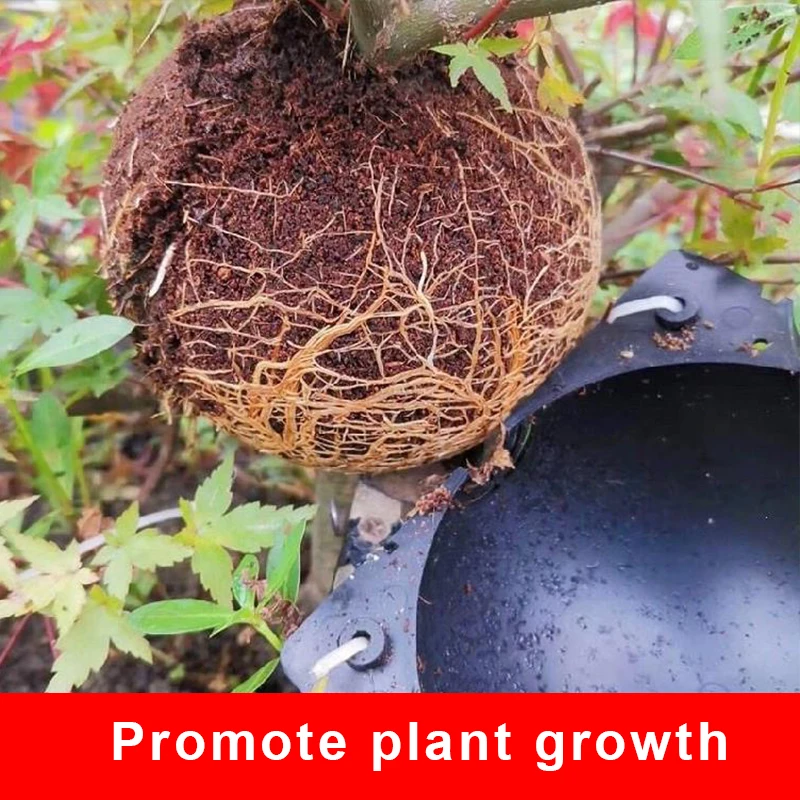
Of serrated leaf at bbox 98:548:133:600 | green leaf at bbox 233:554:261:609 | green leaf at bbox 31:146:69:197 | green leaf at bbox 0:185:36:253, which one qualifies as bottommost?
green leaf at bbox 233:554:261:609

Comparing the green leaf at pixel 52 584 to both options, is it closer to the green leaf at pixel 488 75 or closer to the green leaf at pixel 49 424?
the green leaf at pixel 49 424

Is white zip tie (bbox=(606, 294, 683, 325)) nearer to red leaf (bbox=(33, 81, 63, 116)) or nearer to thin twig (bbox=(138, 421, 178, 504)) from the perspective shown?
thin twig (bbox=(138, 421, 178, 504))

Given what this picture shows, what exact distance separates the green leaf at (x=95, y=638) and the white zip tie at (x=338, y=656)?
0.42ft

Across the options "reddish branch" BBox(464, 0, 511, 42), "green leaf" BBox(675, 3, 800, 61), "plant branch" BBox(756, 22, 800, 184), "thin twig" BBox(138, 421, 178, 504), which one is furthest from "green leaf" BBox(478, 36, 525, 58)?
"thin twig" BBox(138, 421, 178, 504)

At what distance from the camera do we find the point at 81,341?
638 mm

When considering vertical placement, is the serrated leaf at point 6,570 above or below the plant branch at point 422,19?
below

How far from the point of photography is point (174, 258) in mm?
658

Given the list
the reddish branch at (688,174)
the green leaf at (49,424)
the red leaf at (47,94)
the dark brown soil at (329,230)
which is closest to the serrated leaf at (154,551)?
the dark brown soil at (329,230)

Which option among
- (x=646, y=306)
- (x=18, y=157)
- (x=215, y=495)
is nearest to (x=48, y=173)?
(x=18, y=157)

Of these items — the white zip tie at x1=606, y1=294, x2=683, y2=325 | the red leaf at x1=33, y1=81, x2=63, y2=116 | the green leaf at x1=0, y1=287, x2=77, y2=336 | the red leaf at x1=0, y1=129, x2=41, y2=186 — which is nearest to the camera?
the green leaf at x1=0, y1=287, x2=77, y2=336

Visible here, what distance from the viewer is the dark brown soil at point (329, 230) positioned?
2.06 feet

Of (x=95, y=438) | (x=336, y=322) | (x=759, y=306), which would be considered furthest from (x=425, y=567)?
(x=95, y=438)

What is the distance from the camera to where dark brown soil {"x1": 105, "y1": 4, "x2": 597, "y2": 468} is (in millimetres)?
627

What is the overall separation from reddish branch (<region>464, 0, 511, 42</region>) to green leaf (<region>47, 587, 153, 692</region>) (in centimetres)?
49
